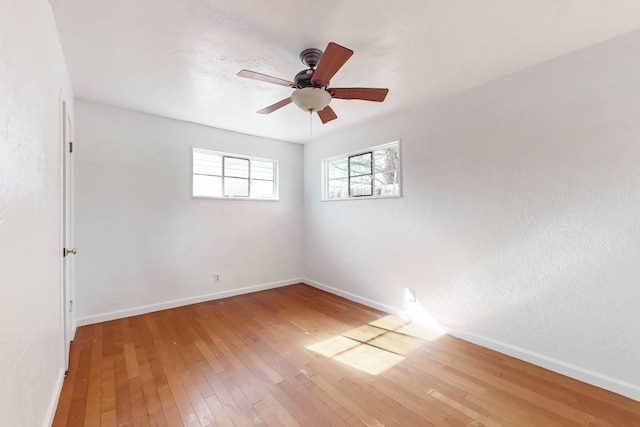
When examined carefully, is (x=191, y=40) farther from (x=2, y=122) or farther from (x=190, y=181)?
(x=190, y=181)

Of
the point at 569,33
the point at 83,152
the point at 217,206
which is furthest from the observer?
the point at 217,206

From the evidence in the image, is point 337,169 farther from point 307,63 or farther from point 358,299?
point 307,63

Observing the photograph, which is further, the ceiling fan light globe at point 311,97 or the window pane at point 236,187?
the window pane at point 236,187

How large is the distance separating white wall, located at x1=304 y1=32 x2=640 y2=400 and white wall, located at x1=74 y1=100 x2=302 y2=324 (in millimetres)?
2195

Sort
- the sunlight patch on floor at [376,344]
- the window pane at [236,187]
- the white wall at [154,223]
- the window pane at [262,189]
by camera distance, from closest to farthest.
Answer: the sunlight patch on floor at [376,344], the white wall at [154,223], the window pane at [236,187], the window pane at [262,189]

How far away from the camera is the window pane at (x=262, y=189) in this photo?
4.34m

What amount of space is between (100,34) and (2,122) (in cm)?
135

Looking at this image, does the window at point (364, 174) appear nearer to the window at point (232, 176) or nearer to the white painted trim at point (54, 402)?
the window at point (232, 176)

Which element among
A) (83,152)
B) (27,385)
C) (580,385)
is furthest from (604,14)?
(83,152)

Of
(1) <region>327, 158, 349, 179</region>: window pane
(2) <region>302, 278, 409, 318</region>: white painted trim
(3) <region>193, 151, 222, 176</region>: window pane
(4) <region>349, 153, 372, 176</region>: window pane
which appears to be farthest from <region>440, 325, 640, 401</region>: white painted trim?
(3) <region>193, 151, 222, 176</region>: window pane

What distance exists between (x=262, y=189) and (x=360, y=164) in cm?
168

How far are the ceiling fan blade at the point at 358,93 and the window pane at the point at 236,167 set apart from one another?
2516 mm

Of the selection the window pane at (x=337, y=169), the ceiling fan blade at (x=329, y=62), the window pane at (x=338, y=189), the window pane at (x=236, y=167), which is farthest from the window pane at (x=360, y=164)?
the ceiling fan blade at (x=329, y=62)

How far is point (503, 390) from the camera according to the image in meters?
1.92
